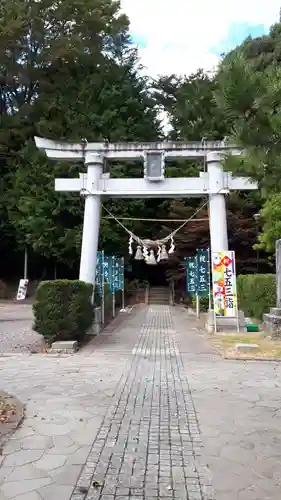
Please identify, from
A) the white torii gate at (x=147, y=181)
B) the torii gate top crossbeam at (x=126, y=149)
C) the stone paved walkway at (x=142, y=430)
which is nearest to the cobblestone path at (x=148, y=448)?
the stone paved walkway at (x=142, y=430)

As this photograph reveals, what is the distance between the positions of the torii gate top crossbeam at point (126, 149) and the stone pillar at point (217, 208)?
0.45 m

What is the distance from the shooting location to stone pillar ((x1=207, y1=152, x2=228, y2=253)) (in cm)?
1436

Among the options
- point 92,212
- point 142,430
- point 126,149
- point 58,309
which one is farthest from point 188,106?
point 142,430

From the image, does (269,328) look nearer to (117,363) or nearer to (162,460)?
(117,363)

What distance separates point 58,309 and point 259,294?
310 inches

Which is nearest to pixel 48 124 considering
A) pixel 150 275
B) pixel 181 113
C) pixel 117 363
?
pixel 181 113

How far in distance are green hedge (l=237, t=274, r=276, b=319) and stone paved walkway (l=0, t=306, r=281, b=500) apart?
7.10m

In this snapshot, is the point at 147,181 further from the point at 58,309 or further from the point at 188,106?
the point at 188,106

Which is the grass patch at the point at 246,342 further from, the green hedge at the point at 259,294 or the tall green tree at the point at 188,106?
the tall green tree at the point at 188,106

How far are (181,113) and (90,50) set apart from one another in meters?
7.24

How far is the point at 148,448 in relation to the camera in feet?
13.1

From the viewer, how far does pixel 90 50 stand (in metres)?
31.0

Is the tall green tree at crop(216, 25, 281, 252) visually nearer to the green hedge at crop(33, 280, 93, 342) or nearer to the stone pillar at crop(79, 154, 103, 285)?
the green hedge at crop(33, 280, 93, 342)

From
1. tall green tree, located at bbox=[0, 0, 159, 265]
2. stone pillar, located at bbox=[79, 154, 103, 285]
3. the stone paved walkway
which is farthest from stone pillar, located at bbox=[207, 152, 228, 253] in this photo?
tall green tree, located at bbox=[0, 0, 159, 265]
